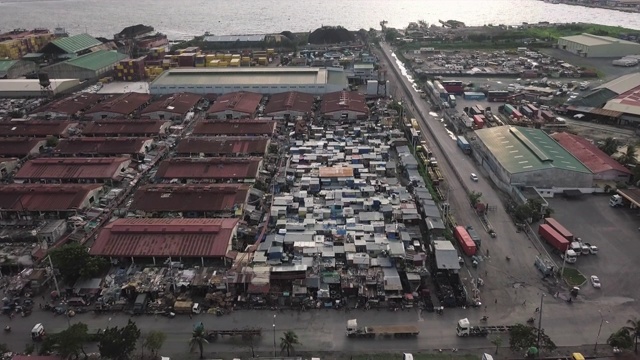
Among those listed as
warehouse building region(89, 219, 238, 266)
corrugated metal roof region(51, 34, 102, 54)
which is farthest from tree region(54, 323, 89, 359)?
corrugated metal roof region(51, 34, 102, 54)

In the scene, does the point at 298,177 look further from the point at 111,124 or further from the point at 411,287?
the point at 111,124

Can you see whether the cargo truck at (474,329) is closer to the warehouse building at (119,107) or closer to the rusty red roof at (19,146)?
the rusty red roof at (19,146)

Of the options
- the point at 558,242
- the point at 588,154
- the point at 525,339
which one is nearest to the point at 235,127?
the point at 558,242

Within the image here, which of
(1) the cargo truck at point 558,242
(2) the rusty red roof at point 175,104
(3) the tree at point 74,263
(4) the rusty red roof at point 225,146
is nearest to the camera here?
(3) the tree at point 74,263

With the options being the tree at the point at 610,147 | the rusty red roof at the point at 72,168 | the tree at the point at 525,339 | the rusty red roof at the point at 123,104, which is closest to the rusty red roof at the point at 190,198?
the rusty red roof at the point at 72,168

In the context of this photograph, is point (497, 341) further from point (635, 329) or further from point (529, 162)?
point (529, 162)

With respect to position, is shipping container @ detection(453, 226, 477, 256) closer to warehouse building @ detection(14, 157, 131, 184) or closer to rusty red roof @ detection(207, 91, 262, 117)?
warehouse building @ detection(14, 157, 131, 184)
